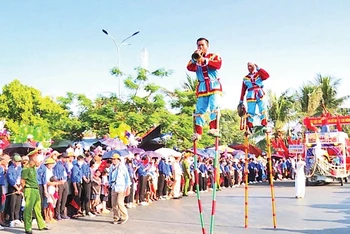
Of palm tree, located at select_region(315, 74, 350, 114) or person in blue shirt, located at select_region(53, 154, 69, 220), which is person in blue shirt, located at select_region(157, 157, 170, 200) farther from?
palm tree, located at select_region(315, 74, 350, 114)

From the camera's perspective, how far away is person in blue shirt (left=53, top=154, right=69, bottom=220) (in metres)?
12.1

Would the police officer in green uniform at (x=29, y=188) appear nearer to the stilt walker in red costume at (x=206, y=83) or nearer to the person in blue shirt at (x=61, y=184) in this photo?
the person in blue shirt at (x=61, y=184)

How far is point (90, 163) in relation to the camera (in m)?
13.9

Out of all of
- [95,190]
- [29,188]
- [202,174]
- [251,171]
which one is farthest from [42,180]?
[251,171]

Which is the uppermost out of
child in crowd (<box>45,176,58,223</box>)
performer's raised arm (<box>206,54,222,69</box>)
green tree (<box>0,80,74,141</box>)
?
green tree (<box>0,80,74,141</box>)

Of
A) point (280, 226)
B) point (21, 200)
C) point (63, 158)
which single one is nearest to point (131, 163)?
point (63, 158)

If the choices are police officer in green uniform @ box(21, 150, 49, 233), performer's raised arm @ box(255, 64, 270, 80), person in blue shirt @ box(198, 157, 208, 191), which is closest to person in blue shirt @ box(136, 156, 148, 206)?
person in blue shirt @ box(198, 157, 208, 191)

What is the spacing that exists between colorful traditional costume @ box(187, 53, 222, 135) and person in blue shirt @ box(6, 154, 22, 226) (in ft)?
18.7

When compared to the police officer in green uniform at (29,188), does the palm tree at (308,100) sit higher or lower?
higher

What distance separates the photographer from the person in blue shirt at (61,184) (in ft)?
39.7

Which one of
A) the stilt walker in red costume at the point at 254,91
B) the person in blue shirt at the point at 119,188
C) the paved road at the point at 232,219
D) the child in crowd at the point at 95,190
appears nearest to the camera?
the stilt walker in red costume at the point at 254,91

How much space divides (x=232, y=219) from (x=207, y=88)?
19.0 feet

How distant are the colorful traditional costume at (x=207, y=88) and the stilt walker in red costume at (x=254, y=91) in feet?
9.50

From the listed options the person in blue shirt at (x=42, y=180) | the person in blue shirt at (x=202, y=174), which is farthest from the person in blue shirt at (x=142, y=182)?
the person in blue shirt at (x=202, y=174)
